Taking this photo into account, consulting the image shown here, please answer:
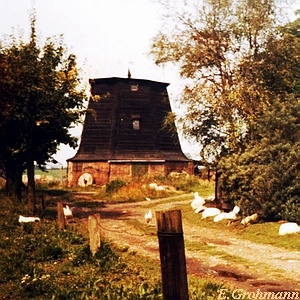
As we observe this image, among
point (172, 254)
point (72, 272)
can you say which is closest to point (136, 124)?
point (72, 272)

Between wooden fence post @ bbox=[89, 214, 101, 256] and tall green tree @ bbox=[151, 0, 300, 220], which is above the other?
tall green tree @ bbox=[151, 0, 300, 220]

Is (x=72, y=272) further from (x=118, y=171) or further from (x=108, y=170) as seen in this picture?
(x=108, y=170)

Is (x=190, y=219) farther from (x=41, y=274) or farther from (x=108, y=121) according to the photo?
(x=108, y=121)

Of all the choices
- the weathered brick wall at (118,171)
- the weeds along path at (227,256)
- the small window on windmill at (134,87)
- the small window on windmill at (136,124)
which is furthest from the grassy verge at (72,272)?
the small window on windmill at (134,87)

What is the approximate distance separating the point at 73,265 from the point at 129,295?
9.88 ft

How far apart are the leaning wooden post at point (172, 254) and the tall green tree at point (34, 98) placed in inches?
535

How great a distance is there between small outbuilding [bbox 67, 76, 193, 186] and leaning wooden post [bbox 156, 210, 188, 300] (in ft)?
118

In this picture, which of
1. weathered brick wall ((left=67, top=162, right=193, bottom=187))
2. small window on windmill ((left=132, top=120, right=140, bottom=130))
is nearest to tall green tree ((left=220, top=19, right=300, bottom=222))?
weathered brick wall ((left=67, top=162, right=193, bottom=187))

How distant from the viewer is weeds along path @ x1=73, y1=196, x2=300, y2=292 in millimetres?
9320

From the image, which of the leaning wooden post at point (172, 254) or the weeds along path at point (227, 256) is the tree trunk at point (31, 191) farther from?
the leaning wooden post at point (172, 254)

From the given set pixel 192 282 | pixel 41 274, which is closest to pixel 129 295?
pixel 192 282

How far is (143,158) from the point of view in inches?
1676

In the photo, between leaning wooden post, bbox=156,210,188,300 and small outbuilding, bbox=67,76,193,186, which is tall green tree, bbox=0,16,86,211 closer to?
leaning wooden post, bbox=156,210,188,300

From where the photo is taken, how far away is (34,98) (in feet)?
60.3
